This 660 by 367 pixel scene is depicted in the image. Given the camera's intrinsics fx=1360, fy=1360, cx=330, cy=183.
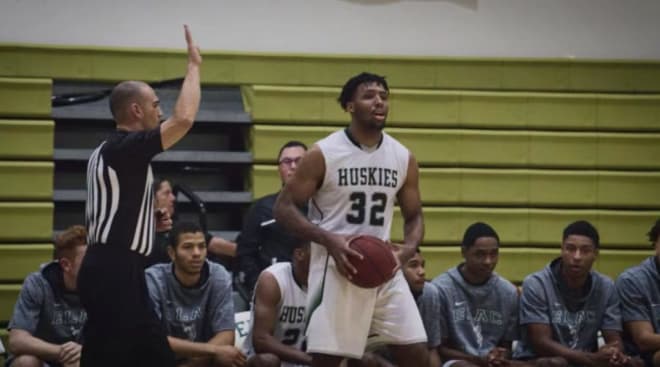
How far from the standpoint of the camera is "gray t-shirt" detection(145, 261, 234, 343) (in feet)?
27.0

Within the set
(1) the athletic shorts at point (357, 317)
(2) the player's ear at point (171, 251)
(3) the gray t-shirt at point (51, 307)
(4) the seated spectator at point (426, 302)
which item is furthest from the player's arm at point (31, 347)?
(4) the seated spectator at point (426, 302)

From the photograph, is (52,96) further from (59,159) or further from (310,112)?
(310,112)

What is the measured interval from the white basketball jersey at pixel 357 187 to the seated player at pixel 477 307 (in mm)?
1792

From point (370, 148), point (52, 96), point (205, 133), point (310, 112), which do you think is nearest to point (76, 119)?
point (52, 96)

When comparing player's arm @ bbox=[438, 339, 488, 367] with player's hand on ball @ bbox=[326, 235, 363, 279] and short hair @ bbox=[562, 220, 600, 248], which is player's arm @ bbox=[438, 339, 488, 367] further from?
player's hand on ball @ bbox=[326, 235, 363, 279]

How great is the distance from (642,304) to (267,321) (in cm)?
251

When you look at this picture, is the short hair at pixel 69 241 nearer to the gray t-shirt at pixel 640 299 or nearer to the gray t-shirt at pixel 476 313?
the gray t-shirt at pixel 476 313

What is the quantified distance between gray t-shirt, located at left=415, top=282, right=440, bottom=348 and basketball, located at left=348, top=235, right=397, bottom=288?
1.82 metres

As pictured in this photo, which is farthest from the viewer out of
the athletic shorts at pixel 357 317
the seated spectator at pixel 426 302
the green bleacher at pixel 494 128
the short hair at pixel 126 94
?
the green bleacher at pixel 494 128

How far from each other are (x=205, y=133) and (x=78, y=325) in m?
2.44

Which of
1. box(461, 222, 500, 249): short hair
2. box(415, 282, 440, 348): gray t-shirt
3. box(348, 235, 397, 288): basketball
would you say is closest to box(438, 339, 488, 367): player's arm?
box(415, 282, 440, 348): gray t-shirt

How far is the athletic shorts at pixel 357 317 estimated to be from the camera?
6.69 metres

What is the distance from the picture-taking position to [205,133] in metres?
10.2

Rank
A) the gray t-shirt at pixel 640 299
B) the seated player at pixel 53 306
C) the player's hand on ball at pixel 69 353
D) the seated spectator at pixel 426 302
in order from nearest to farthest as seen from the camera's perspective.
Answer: the player's hand on ball at pixel 69 353 < the seated player at pixel 53 306 < the seated spectator at pixel 426 302 < the gray t-shirt at pixel 640 299
